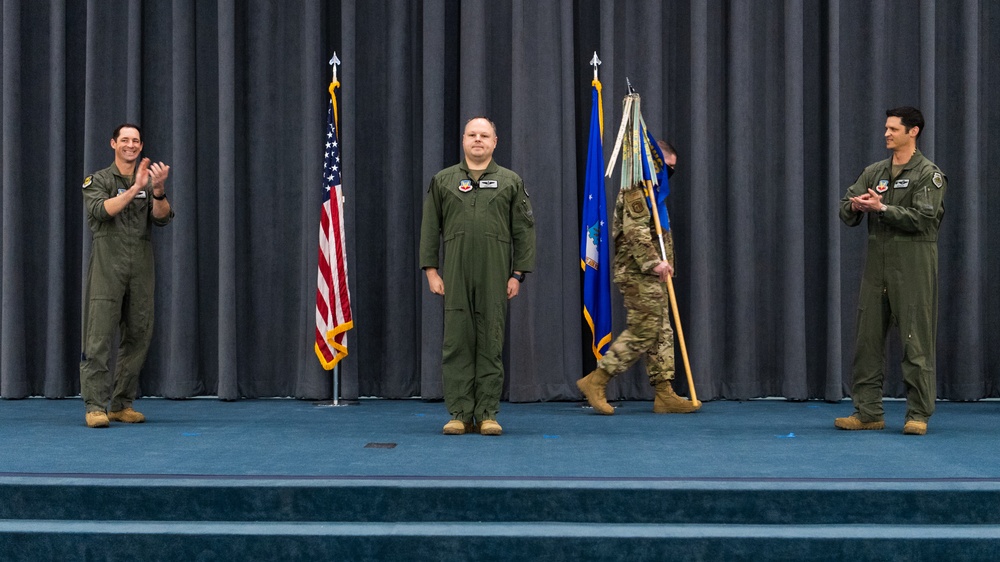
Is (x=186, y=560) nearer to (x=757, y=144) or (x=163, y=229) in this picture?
(x=163, y=229)

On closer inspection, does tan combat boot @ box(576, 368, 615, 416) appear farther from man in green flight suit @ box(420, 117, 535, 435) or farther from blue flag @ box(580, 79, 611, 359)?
man in green flight suit @ box(420, 117, 535, 435)

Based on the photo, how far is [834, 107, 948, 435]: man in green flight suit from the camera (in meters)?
4.51

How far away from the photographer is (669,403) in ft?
18.3

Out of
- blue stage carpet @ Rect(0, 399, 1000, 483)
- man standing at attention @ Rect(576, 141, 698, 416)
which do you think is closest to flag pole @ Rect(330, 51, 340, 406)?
blue stage carpet @ Rect(0, 399, 1000, 483)

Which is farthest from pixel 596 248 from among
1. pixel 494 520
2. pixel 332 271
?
pixel 494 520

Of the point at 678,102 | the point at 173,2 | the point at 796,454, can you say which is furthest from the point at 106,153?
the point at 796,454

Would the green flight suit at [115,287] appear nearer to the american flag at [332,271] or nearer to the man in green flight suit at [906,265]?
the american flag at [332,271]

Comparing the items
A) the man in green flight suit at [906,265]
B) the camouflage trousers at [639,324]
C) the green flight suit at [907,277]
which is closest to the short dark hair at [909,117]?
the man in green flight suit at [906,265]

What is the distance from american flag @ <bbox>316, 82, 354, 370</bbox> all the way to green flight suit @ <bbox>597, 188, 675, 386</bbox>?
1.60 meters

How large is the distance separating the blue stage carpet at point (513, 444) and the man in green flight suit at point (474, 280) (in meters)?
0.24

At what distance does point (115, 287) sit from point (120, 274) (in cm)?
7

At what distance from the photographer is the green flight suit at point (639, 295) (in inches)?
211

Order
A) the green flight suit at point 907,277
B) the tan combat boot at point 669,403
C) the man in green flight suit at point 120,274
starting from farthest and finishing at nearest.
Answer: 1. the tan combat boot at point 669,403
2. the man in green flight suit at point 120,274
3. the green flight suit at point 907,277

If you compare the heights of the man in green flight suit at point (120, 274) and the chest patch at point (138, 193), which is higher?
the chest patch at point (138, 193)
